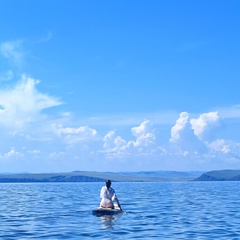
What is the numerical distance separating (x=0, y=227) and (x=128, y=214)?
12458mm

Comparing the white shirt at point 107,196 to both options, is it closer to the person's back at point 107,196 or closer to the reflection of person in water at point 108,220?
the person's back at point 107,196

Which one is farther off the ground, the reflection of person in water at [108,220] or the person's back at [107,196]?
the person's back at [107,196]

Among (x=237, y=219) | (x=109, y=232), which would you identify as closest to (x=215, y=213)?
(x=237, y=219)

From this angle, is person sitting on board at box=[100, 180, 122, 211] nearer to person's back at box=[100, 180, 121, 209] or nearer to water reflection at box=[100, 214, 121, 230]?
person's back at box=[100, 180, 121, 209]

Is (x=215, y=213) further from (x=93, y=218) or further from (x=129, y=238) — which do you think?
(x=129, y=238)

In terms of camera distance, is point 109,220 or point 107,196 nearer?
point 109,220

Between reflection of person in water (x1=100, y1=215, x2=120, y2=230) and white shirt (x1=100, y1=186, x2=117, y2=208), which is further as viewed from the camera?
white shirt (x1=100, y1=186, x2=117, y2=208)

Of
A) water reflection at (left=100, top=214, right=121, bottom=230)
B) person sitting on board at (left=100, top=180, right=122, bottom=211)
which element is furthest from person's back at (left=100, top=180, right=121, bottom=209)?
water reflection at (left=100, top=214, right=121, bottom=230)

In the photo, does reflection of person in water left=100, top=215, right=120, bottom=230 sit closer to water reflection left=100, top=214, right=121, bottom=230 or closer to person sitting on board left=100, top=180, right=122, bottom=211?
water reflection left=100, top=214, right=121, bottom=230

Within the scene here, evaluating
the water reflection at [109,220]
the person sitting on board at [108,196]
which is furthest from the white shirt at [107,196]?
the water reflection at [109,220]

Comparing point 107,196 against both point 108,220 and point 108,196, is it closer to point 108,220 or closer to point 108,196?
point 108,196

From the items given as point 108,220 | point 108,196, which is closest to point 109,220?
point 108,220

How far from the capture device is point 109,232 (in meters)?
29.7

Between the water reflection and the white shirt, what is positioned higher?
the white shirt
